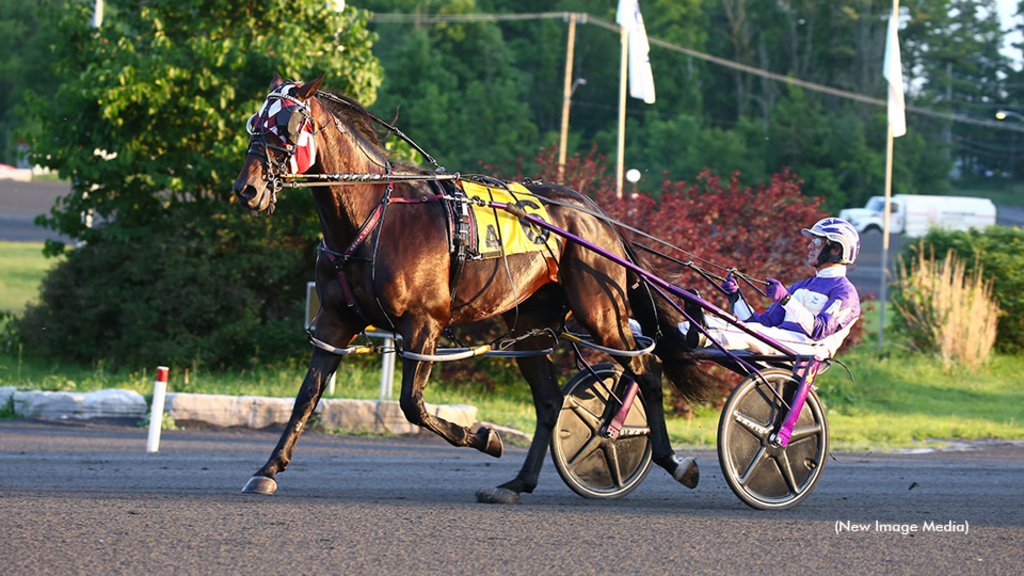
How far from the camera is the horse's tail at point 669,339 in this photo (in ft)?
22.3

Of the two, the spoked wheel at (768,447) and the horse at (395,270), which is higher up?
the horse at (395,270)

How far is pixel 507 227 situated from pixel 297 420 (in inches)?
60.8

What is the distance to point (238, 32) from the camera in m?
12.5

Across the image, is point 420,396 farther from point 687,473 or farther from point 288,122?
point 687,473

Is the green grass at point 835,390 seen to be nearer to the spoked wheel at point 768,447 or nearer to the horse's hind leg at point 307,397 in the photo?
the spoked wheel at point 768,447

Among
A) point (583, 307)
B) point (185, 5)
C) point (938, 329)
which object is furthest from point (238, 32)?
point (938, 329)

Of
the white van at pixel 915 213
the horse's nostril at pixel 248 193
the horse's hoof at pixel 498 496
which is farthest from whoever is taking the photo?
the white van at pixel 915 213

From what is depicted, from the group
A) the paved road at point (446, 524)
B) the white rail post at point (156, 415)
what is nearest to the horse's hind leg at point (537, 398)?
the paved road at point (446, 524)

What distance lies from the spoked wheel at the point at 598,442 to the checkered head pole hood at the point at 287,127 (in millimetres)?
2139

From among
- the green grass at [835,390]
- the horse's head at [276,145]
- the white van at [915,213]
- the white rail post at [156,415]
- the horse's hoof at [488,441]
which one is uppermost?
the white van at [915,213]

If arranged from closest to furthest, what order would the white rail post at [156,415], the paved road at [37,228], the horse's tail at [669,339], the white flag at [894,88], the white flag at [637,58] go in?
the horse's tail at [669,339]
the white rail post at [156,415]
the white flag at [637,58]
the white flag at [894,88]
the paved road at [37,228]

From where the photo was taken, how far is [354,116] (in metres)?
6.06

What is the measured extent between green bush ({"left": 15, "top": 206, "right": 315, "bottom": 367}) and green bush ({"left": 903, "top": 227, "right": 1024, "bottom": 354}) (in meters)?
9.92

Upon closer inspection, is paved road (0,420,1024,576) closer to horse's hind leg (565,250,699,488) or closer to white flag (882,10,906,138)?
horse's hind leg (565,250,699,488)
